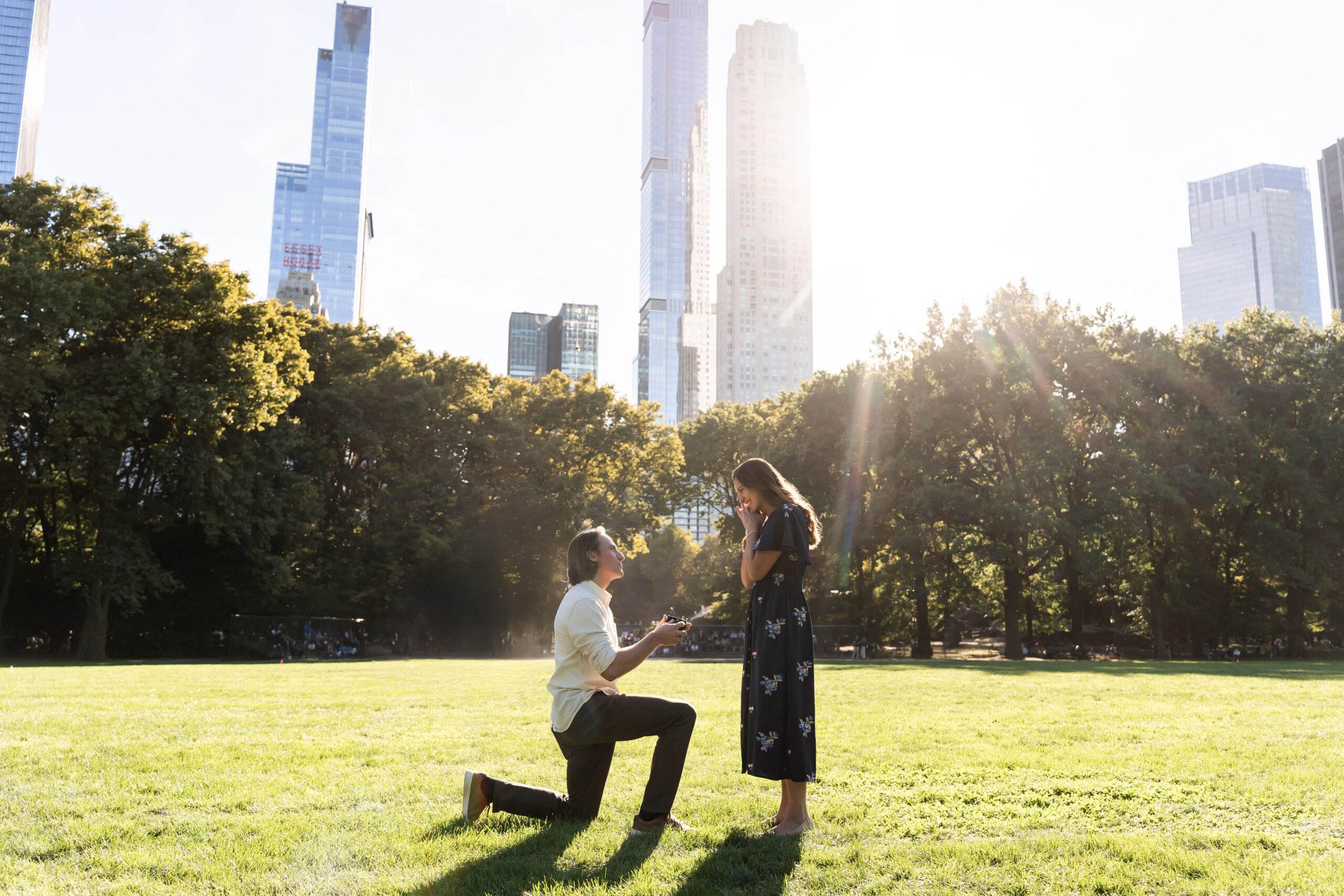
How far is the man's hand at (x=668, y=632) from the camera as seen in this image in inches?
194

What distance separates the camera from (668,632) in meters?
5.00

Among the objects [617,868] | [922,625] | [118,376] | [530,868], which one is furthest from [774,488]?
[922,625]

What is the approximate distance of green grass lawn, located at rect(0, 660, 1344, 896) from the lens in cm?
425

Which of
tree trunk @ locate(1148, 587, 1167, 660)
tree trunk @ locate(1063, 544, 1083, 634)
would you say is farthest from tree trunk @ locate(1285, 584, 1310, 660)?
tree trunk @ locate(1063, 544, 1083, 634)

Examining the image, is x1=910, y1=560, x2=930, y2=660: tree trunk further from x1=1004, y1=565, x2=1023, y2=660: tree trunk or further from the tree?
the tree

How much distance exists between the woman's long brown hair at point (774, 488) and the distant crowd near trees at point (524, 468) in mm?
25552

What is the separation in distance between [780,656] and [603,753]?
48.5 inches

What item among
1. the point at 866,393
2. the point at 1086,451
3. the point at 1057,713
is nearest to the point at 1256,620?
the point at 1086,451

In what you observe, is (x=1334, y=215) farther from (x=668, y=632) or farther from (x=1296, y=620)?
(x=668, y=632)

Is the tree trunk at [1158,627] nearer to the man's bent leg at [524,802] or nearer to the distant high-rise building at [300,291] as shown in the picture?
the man's bent leg at [524,802]

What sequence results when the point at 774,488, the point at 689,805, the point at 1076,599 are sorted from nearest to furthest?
the point at 774,488, the point at 689,805, the point at 1076,599

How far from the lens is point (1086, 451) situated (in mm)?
34594

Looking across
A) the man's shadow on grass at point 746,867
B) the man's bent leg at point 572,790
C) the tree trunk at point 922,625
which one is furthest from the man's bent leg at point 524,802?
the tree trunk at point 922,625

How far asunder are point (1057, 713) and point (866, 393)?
28.8 metres
